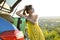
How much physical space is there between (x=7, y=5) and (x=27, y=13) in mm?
579

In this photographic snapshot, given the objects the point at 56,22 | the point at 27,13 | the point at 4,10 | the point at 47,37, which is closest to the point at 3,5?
the point at 4,10

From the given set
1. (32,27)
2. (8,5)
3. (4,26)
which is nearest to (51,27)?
(32,27)

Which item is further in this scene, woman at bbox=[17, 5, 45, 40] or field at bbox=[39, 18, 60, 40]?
field at bbox=[39, 18, 60, 40]

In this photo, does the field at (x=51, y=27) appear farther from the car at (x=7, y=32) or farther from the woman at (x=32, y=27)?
the car at (x=7, y=32)

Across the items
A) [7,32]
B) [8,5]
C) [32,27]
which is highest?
[8,5]

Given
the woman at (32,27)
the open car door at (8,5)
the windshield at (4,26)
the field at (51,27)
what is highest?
the open car door at (8,5)

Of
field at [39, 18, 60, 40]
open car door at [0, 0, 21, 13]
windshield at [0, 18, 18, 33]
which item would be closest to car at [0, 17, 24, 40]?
windshield at [0, 18, 18, 33]

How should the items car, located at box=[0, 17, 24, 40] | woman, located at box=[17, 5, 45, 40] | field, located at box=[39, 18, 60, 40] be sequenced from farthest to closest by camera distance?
field, located at box=[39, 18, 60, 40] < woman, located at box=[17, 5, 45, 40] < car, located at box=[0, 17, 24, 40]

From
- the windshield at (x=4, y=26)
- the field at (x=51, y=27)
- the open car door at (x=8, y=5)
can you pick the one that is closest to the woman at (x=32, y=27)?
the open car door at (x=8, y=5)

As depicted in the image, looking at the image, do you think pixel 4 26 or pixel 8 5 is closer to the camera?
pixel 4 26

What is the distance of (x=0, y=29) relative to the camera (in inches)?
138

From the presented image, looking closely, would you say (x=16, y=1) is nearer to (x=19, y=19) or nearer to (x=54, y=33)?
(x=19, y=19)

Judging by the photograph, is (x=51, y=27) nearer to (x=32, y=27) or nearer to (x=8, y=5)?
(x=32, y=27)

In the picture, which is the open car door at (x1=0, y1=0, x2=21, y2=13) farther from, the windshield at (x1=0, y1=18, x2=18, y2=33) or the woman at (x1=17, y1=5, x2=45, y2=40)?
the windshield at (x1=0, y1=18, x2=18, y2=33)
